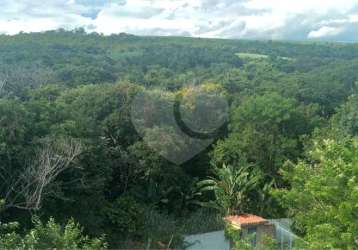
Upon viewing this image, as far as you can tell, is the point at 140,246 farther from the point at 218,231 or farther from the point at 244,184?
the point at 244,184

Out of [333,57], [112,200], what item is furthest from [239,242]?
[333,57]

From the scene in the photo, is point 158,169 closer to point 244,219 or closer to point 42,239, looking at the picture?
point 244,219

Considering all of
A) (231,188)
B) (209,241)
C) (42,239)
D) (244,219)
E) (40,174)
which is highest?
(40,174)

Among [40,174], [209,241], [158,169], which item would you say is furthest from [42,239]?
[158,169]

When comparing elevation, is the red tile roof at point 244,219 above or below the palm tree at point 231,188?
below

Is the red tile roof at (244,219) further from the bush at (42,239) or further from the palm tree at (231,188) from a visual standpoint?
the bush at (42,239)

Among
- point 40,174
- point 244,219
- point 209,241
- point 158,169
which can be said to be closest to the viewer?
point 40,174

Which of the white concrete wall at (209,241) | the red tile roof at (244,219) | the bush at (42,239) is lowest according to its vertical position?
the white concrete wall at (209,241)

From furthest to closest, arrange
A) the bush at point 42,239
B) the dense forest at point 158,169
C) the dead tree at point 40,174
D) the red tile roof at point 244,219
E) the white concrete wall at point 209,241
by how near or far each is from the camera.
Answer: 1. the red tile roof at point 244,219
2. the white concrete wall at point 209,241
3. the dead tree at point 40,174
4. the dense forest at point 158,169
5. the bush at point 42,239

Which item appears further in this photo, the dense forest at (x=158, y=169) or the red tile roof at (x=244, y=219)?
the red tile roof at (x=244, y=219)

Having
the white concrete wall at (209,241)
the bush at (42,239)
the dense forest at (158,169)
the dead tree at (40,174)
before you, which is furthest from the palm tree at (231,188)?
the bush at (42,239)
